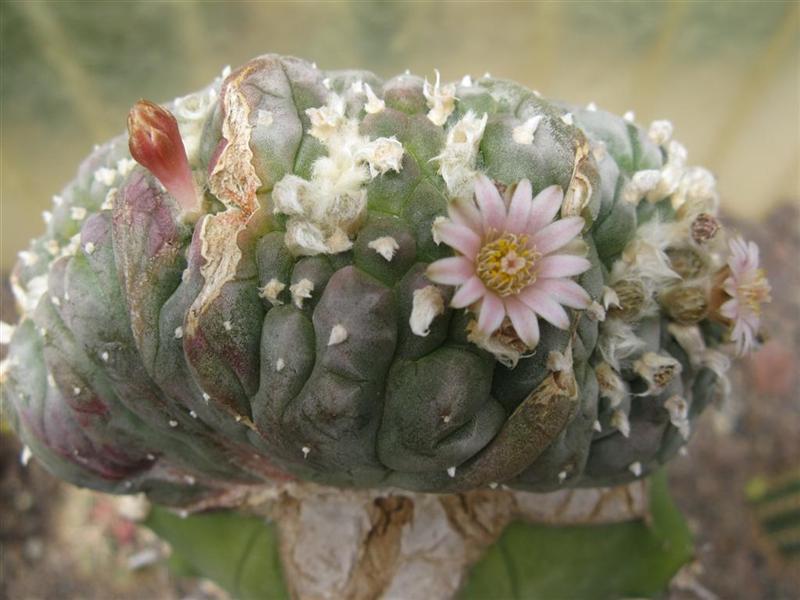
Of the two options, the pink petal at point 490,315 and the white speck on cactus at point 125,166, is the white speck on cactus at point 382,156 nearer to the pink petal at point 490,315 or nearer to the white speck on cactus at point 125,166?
the pink petal at point 490,315

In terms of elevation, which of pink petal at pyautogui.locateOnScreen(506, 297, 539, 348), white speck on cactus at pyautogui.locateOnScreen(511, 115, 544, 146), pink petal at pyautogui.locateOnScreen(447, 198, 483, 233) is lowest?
pink petal at pyautogui.locateOnScreen(506, 297, 539, 348)

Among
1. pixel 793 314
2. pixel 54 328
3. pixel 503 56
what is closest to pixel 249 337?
pixel 54 328

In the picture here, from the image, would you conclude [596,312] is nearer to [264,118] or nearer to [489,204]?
[489,204]

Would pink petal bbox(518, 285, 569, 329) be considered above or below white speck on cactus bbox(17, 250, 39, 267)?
above

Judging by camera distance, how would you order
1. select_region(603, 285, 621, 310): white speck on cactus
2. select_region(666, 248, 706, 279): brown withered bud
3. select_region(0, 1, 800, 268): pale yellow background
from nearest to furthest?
select_region(603, 285, 621, 310): white speck on cactus, select_region(666, 248, 706, 279): brown withered bud, select_region(0, 1, 800, 268): pale yellow background

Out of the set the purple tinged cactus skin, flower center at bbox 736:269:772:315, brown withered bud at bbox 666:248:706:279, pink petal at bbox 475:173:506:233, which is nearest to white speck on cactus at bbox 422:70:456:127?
the purple tinged cactus skin

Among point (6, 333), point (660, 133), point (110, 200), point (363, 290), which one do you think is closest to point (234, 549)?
point (6, 333)

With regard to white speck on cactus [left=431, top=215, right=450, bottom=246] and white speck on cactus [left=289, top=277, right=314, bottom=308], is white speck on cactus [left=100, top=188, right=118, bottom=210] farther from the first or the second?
white speck on cactus [left=431, top=215, right=450, bottom=246]

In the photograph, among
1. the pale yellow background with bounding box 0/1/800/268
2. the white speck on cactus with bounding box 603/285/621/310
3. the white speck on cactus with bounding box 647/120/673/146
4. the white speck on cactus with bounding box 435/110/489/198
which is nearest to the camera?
the white speck on cactus with bounding box 435/110/489/198
